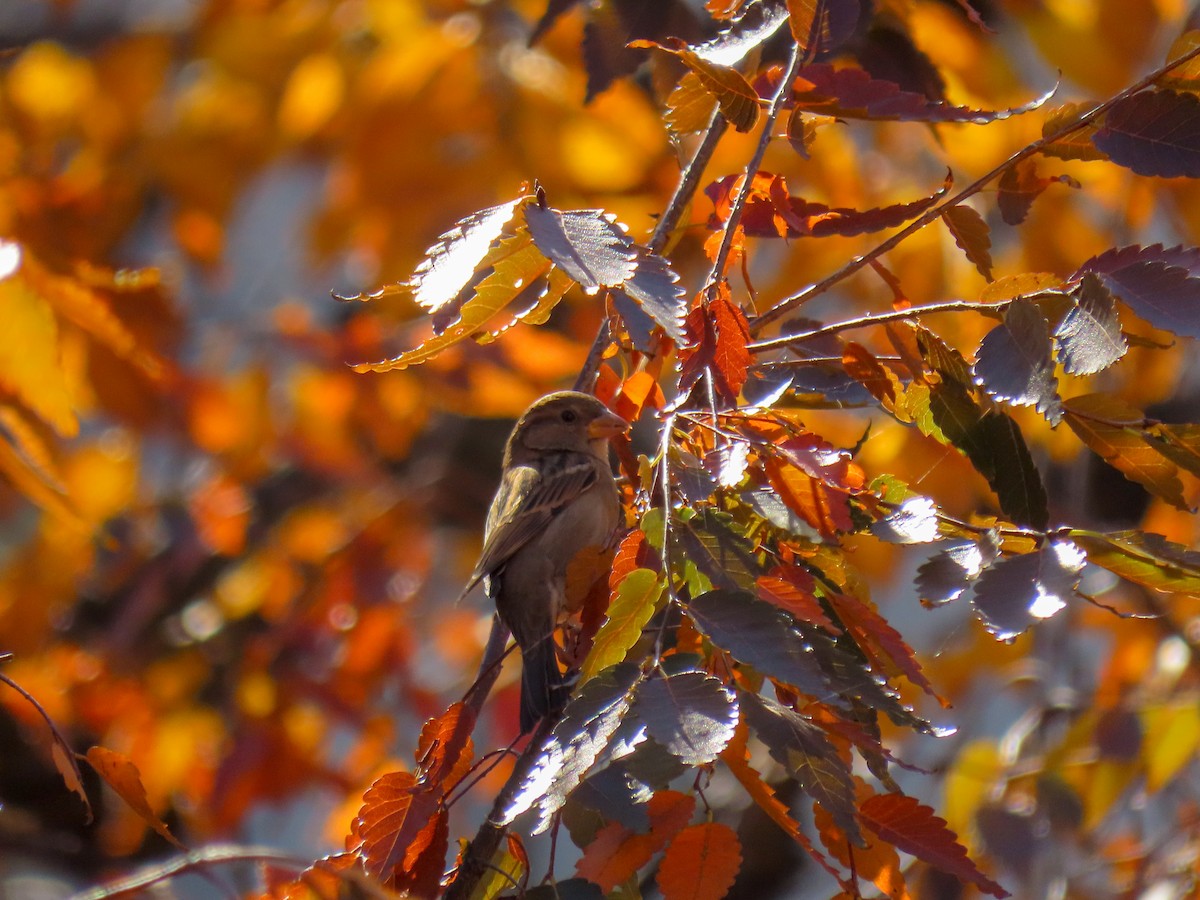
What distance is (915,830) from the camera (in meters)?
1.63

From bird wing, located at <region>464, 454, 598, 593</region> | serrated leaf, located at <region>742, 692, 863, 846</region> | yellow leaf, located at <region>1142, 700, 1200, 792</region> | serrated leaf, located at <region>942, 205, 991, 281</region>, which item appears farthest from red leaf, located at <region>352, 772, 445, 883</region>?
yellow leaf, located at <region>1142, 700, 1200, 792</region>

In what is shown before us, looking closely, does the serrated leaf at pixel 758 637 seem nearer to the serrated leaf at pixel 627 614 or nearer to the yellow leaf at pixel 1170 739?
the serrated leaf at pixel 627 614

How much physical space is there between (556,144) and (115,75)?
246cm

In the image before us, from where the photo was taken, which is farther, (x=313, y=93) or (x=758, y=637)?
(x=313, y=93)

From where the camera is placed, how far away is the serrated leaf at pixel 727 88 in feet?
5.93

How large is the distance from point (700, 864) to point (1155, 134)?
1193mm

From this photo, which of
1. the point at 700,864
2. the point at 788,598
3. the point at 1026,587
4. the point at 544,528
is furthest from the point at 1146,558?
the point at 544,528

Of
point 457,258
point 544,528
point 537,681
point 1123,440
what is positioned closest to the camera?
point 457,258

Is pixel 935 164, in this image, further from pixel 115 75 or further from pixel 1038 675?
pixel 115 75

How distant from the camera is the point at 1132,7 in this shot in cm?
445

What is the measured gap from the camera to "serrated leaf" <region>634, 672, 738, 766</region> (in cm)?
142

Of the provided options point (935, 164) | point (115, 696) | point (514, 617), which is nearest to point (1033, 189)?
point (514, 617)

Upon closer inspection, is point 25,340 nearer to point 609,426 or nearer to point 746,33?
point 609,426

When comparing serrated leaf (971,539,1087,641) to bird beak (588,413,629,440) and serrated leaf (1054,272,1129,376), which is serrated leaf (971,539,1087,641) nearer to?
serrated leaf (1054,272,1129,376)
